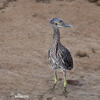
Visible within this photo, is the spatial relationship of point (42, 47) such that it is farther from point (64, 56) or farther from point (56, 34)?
point (56, 34)

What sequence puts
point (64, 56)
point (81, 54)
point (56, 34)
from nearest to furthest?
point (56, 34), point (64, 56), point (81, 54)

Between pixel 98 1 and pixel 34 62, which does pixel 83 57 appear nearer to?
pixel 34 62

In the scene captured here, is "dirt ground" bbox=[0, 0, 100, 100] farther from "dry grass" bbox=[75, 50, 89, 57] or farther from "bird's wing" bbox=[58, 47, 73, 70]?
"bird's wing" bbox=[58, 47, 73, 70]

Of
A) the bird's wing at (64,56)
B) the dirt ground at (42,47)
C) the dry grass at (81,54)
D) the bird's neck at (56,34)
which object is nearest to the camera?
the bird's neck at (56,34)

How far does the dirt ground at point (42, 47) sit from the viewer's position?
497 inches

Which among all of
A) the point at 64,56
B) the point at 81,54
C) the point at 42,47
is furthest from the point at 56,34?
the point at 42,47

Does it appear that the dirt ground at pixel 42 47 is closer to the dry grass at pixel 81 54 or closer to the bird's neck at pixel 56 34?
the dry grass at pixel 81 54

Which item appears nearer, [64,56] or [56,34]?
[56,34]

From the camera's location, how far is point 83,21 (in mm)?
20984

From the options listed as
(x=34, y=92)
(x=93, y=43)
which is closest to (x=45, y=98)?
(x=34, y=92)

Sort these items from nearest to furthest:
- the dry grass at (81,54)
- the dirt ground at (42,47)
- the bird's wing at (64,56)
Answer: the bird's wing at (64,56) < the dirt ground at (42,47) < the dry grass at (81,54)

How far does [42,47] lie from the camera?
1738 centimetres

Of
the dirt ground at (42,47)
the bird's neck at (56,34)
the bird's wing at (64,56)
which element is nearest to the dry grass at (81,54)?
the dirt ground at (42,47)

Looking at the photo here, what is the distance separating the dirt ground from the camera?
12625mm
